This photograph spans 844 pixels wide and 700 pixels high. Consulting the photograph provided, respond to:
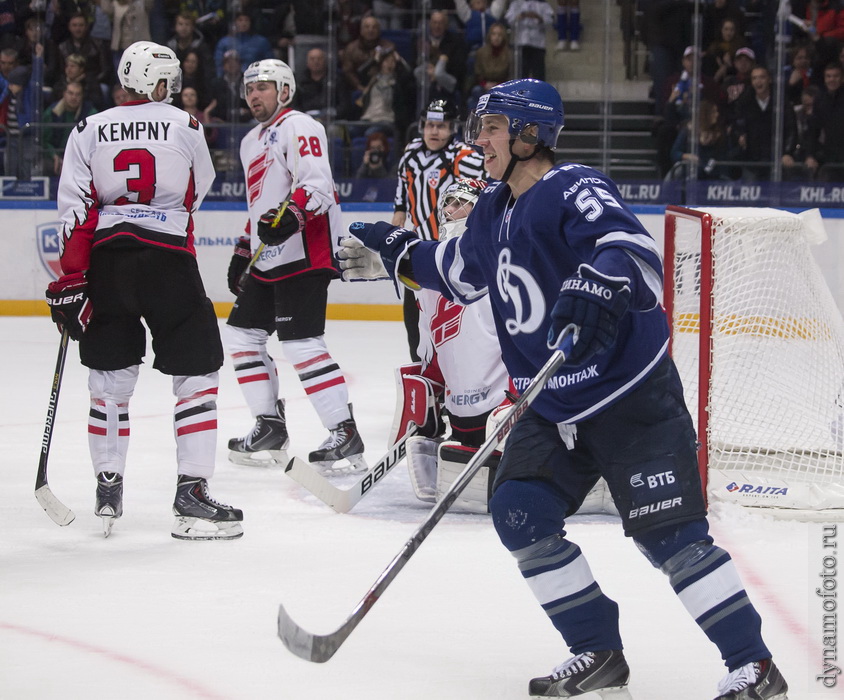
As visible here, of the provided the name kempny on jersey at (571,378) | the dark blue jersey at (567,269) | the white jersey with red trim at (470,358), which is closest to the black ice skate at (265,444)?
the white jersey with red trim at (470,358)

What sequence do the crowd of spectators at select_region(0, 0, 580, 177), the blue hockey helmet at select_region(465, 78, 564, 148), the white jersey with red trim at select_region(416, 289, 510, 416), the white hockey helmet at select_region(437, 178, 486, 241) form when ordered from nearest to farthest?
the blue hockey helmet at select_region(465, 78, 564, 148) → the white jersey with red trim at select_region(416, 289, 510, 416) → the white hockey helmet at select_region(437, 178, 486, 241) → the crowd of spectators at select_region(0, 0, 580, 177)

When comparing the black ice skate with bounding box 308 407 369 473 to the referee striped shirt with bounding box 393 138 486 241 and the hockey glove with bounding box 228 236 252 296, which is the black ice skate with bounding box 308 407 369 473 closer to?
the hockey glove with bounding box 228 236 252 296

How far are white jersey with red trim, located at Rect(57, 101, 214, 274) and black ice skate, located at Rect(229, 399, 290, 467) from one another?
1.12 metres

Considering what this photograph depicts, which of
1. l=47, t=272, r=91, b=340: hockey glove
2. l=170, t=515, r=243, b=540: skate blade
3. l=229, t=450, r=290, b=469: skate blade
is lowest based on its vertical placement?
l=229, t=450, r=290, b=469: skate blade

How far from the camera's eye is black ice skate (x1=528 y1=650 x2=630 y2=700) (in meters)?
2.12

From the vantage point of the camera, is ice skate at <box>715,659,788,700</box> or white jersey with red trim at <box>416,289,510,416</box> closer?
ice skate at <box>715,659,788,700</box>

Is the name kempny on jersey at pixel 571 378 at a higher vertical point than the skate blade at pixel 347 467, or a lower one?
higher

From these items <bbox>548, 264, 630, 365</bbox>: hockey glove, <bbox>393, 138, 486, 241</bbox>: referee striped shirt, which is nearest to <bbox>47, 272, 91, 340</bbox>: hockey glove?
<bbox>548, 264, 630, 365</bbox>: hockey glove

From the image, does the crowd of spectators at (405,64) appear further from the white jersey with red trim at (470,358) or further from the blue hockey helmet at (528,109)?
the blue hockey helmet at (528,109)

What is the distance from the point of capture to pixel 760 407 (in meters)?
3.97

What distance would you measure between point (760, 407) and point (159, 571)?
1.98m

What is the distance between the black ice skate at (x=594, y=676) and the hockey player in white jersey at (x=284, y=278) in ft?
6.72

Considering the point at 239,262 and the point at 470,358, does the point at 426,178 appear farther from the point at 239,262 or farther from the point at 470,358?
the point at 470,358

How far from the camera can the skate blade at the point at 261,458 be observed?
13.9 ft
